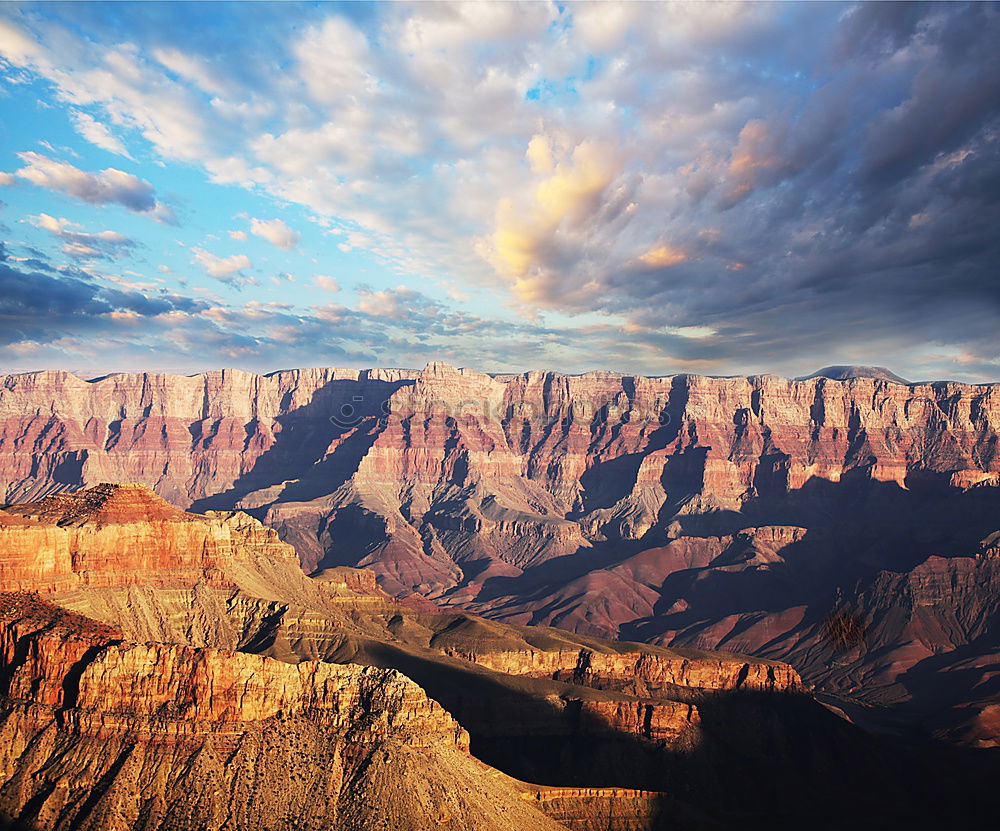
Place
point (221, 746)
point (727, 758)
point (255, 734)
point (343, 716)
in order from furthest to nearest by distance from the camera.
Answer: point (727, 758), point (343, 716), point (255, 734), point (221, 746)

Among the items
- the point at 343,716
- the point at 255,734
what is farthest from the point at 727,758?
the point at 255,734

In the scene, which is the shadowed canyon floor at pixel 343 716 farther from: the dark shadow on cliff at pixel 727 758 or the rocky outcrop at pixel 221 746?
the dark shadow on cliff at pixel 727 758

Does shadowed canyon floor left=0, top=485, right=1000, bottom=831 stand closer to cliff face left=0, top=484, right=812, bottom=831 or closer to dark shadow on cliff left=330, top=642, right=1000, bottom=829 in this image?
cliff face left=0, top=484, right=812, bottom=831

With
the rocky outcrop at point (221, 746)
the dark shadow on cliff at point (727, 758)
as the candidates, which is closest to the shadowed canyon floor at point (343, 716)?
the rocky outcrop at point (221, 746)

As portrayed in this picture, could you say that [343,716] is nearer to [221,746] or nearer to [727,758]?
[221,746]

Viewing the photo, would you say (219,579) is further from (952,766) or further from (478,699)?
(952,766)

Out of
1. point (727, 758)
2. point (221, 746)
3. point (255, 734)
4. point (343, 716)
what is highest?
point (343, 716)

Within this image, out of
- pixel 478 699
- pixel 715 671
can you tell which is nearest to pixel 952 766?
pixel 715 671

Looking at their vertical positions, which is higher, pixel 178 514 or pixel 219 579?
pixel 178 514
